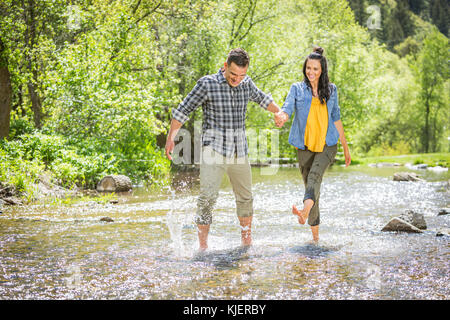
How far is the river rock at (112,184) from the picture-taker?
13273 mm

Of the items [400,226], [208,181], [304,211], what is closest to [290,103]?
[304,211]

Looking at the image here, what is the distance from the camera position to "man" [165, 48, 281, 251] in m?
5.82

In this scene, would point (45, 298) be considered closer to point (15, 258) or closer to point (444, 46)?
point (15, 258)

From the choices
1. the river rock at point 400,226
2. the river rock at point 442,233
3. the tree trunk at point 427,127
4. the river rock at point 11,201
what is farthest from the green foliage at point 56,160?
the tree trunk at point 427,127

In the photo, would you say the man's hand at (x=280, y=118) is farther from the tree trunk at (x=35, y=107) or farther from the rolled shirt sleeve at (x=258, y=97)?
the tree trunk at (x=35, y=107)

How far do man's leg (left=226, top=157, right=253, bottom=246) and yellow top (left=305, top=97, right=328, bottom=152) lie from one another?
0.84m

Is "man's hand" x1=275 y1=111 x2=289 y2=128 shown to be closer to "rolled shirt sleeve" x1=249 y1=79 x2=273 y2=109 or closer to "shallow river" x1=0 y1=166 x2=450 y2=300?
"rolled shirt sleeve" x1=249 y1=79 x2=273 y2=109

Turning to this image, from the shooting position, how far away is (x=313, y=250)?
623 centimetres

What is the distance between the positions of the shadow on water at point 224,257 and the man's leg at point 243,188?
12.8 inches

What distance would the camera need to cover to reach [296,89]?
646cm

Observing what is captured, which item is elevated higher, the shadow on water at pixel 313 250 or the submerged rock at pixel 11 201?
the submerged rock at pixel 11 201

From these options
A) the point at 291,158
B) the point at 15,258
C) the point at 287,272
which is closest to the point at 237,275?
the point at 287,272

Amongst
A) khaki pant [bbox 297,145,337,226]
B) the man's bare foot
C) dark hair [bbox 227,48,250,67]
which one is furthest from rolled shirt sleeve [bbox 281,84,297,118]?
the man's bare foot

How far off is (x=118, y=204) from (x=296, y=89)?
5.55 meters
